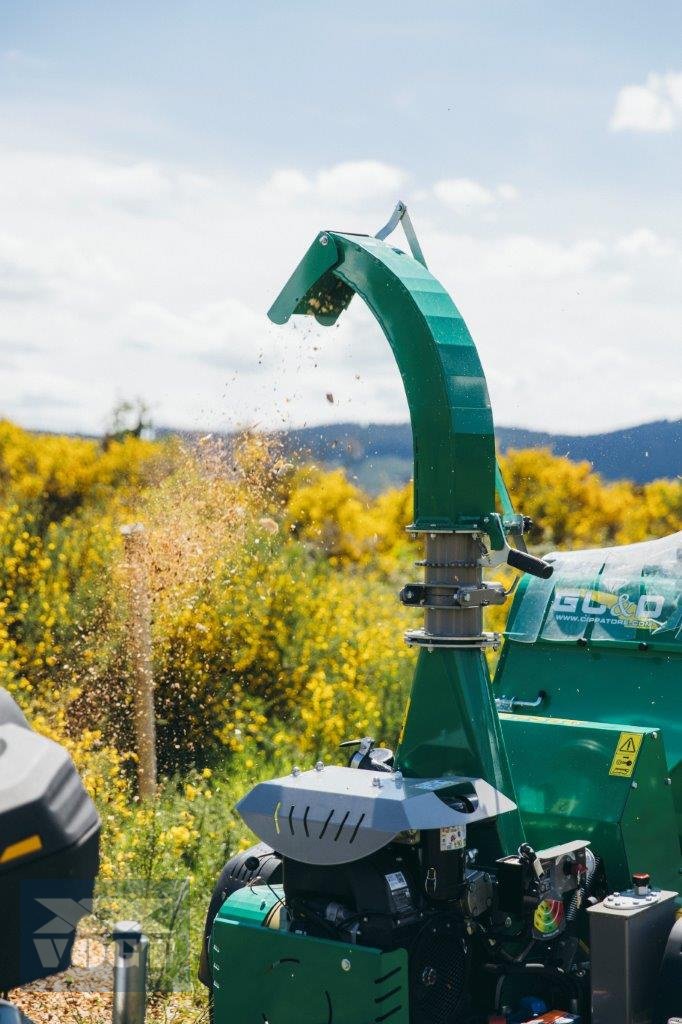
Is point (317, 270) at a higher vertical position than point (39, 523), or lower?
higher

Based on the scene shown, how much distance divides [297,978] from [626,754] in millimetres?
1437

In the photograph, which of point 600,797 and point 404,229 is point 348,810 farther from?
point 404,229

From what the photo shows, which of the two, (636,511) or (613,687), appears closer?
(613,687)

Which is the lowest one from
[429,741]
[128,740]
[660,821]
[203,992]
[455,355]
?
[203,992]

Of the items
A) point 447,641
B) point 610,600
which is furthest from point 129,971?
point 610,600

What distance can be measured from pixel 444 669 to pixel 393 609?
23.6ft

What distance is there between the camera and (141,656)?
9.10m

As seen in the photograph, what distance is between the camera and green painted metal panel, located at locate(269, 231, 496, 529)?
452 cm

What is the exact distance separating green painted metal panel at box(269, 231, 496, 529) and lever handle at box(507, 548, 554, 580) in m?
0.18

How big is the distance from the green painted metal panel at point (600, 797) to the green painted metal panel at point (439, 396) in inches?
37.9

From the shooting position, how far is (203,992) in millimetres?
6035

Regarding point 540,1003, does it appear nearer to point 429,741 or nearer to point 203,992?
point 429,741

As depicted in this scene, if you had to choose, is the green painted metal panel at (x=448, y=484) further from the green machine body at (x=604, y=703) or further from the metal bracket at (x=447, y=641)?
the green machine body at (x=604, y=703)

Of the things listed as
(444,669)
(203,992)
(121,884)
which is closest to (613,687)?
(444,669)
